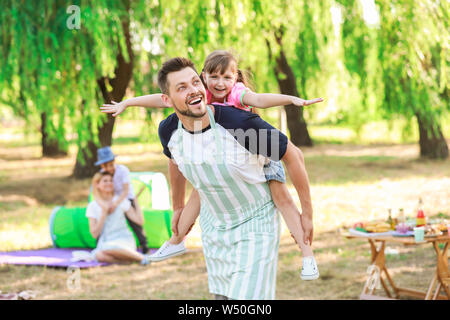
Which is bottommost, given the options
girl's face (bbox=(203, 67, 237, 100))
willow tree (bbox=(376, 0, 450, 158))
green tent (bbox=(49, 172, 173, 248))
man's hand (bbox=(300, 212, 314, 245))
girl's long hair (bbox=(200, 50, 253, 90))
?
green tent (bbox=(49, 172, 173, 248))

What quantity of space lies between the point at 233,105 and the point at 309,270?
95 cm

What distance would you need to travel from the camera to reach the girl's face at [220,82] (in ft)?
12.5

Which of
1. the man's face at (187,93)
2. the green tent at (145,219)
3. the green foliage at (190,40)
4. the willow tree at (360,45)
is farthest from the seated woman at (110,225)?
the man's face at (187,93)

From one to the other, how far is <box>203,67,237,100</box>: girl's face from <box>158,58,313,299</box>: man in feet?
1.13

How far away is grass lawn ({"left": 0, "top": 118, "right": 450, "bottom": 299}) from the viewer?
24.7 feet

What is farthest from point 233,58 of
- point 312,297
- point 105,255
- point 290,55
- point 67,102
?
point 290,55

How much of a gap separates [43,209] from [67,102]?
11.7ft

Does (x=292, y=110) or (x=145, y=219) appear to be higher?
(x=292, y=110)

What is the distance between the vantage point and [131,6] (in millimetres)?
10633

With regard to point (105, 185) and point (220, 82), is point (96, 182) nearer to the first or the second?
point (105, 185)

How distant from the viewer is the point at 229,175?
3.40 meters

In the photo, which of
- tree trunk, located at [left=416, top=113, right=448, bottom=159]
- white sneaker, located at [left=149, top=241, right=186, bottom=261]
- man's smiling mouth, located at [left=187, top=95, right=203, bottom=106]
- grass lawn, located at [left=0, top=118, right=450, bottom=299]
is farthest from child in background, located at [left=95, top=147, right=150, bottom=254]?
tree trunk, located at [left=416, top=113, right=448, bottom=159]

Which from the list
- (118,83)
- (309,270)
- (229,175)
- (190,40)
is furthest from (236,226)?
(118,83)

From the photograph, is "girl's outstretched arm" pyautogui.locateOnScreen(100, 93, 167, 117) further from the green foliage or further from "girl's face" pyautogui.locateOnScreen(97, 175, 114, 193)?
"girl's face" pyautogui.locateOnScreen(97, 175, 114, 193)
